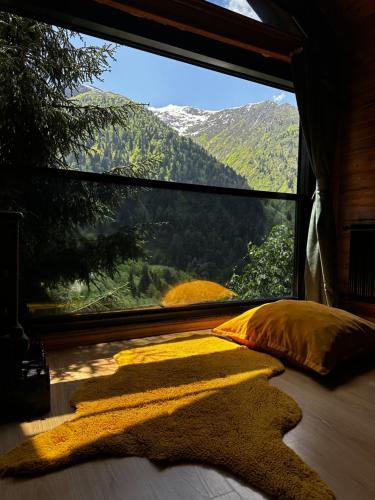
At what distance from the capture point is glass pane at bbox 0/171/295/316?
2.05 m

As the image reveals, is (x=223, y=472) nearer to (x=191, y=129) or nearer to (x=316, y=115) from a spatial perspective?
(x=191, y=129)

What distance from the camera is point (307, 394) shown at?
150cm

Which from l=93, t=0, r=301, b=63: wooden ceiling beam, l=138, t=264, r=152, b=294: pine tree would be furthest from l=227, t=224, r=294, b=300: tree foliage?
l=93, t=0, r=301, b=63: wooden ceiling beam

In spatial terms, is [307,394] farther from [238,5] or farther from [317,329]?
[238,5]

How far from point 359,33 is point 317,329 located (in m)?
2.55

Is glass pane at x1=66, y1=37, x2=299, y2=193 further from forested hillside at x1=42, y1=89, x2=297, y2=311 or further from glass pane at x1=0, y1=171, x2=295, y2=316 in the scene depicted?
glass pane at x1=0, y1=171, x2=295, y2=316

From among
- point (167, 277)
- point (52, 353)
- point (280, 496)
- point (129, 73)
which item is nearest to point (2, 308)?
point (52, 353)

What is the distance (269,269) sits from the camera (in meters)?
2.96

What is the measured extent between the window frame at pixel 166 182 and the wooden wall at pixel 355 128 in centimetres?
31

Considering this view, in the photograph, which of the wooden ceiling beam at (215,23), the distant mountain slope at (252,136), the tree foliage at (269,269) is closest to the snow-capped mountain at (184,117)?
the distant mountain slope at (252,136)

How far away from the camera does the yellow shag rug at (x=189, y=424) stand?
981mm

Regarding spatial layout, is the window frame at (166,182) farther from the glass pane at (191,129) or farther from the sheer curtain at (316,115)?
the sheer curtain at (316,115)

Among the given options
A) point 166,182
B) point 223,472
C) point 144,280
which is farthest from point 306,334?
point 166,182

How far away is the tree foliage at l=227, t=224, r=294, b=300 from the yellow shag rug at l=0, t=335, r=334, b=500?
108cm
